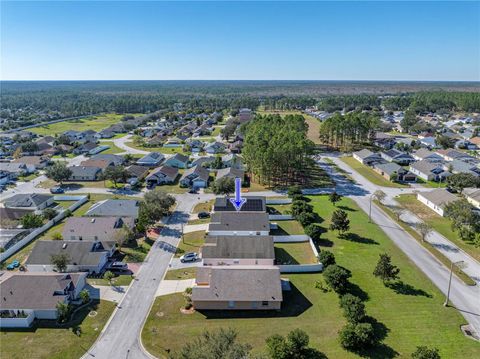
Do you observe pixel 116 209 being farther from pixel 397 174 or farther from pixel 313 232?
pixel 397 174

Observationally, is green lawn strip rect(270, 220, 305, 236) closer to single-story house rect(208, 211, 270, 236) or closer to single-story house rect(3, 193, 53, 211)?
single-story house rect(208, 211, 270, 236)

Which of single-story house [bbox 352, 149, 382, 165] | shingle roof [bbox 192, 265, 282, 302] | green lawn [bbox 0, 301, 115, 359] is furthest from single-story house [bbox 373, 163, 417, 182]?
green lawn [bbox 0, 301, 115, 359]

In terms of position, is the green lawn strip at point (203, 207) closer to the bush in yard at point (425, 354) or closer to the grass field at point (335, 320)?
the grass field at point (335, 320)

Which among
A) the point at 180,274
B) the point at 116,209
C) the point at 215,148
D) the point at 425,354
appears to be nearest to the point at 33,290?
the point at 180,274

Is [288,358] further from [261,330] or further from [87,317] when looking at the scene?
[87,317]

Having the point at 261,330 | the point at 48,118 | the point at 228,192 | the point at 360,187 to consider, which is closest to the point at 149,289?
the point at 261,330

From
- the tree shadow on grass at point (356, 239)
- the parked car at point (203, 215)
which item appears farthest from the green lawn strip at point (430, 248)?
the parked car at point (203, 215)
